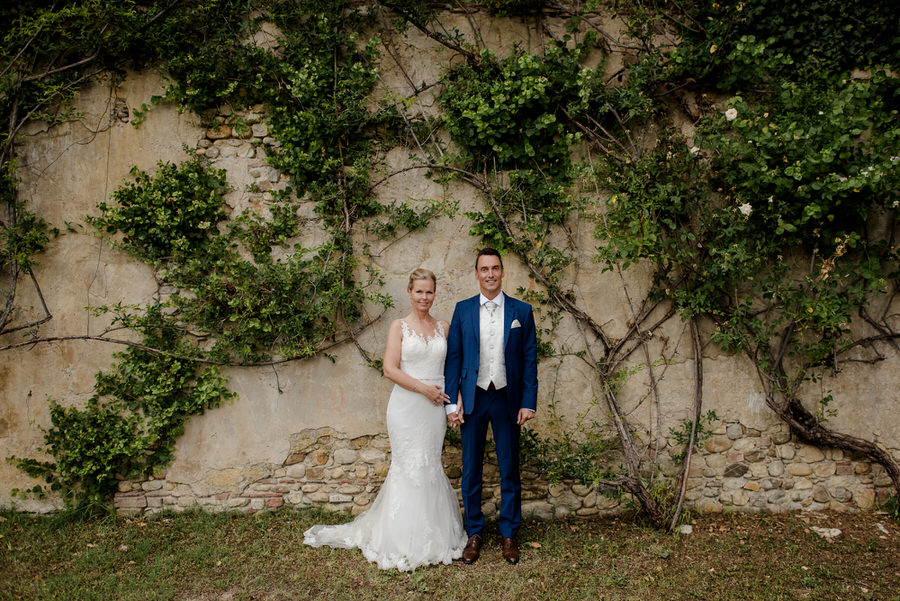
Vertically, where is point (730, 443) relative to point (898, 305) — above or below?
below

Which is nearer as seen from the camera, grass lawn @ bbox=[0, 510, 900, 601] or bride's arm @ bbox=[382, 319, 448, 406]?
grass lawn @ bbox=[0, 510, 900, 601]

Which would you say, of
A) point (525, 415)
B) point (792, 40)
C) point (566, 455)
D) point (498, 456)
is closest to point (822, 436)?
point (566, 455)

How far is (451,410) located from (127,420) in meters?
2.70

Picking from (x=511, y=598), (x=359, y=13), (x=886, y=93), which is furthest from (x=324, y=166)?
(x=886, y=93)

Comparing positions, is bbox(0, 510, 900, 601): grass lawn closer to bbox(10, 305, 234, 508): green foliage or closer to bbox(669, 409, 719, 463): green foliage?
bbox(10, 305, 234, 508): green foliage

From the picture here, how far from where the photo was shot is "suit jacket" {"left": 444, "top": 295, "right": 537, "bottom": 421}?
3572 mm

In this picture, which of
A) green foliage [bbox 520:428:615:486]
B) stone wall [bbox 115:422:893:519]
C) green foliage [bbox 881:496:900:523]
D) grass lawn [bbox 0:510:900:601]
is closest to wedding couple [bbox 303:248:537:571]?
grass lawn [bbox 0:510:900:601]

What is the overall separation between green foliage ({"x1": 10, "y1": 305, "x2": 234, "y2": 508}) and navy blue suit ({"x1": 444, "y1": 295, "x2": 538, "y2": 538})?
204 centimetres

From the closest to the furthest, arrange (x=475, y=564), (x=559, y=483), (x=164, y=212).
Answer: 1. (x=475, y=564)
2. (x=164, y=212)
3. (x=559, y=483)

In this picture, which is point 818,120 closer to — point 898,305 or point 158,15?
point 898,305

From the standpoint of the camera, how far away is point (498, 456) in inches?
145

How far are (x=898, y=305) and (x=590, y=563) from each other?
3.26 metres

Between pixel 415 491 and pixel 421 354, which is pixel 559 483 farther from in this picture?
pixel 421 354

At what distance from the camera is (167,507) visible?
14.0 ft
